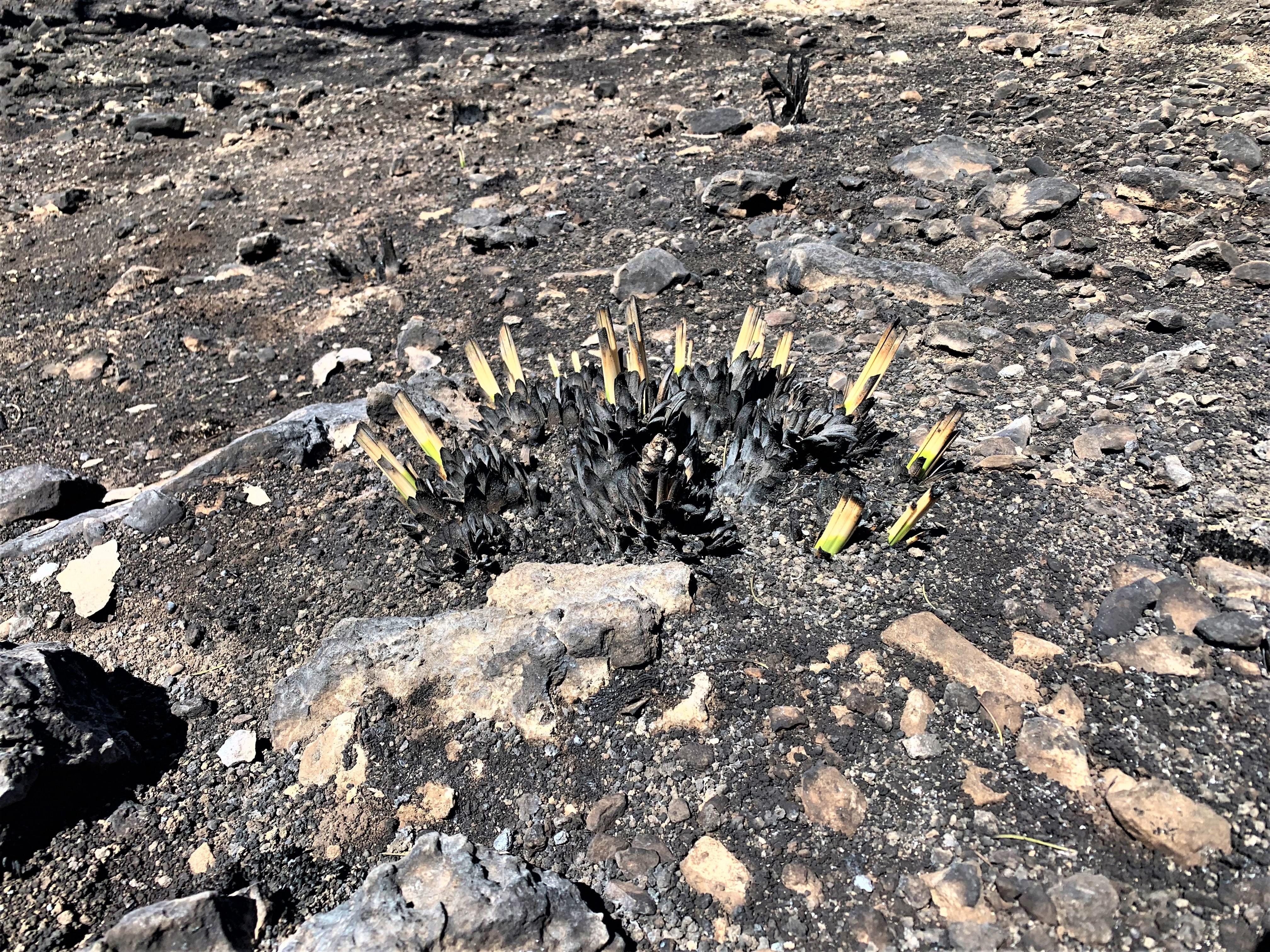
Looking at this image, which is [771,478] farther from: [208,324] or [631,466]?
[208,324]

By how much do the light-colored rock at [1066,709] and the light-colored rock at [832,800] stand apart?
0.57m

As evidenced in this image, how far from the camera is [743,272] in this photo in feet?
15.2

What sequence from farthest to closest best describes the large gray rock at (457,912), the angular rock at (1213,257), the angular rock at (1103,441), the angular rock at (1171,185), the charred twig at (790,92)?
the charred twig at (790,92), the angular rock at (1171,185), the angular rock at (1213,257), the angular rock at (1103,441), the large gray rock at (457,912)

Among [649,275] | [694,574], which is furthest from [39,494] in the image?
[649,275]

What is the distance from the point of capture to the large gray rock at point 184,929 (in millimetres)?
1891

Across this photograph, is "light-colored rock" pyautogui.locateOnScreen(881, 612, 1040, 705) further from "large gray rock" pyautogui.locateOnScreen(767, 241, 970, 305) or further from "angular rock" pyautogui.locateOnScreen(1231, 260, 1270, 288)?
"angular rock" pyautogui.locateOnScreen(1231, 260, 1270, 288)

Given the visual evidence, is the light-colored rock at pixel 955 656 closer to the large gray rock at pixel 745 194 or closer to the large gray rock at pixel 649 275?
the large gray rock at pixel 649 275

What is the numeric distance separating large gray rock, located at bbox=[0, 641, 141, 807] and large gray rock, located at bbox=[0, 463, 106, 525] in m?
1.31

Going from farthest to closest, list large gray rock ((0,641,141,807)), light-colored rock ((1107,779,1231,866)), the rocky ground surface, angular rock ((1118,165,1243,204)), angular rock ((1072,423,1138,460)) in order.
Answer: angular rock ((1118,165,1243,204)), angular rock ((1072,423,1138,460)), large gray rock ((0,641,141,807)), the rocky ground surface, light-colored rock ((1107,779,1231,866))

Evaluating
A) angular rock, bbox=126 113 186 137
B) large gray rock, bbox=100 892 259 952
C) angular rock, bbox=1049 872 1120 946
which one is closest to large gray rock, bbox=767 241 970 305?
angular rock, bbox=1049 872 1120 946

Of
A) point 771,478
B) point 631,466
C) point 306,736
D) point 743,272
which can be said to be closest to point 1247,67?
point 743,272

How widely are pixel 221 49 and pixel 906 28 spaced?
739cm

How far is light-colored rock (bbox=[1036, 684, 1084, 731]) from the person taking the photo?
88.3 inches

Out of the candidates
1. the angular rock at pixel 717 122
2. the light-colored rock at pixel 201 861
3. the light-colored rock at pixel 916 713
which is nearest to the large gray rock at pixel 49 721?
the light-colored rock at pixel 201 861
